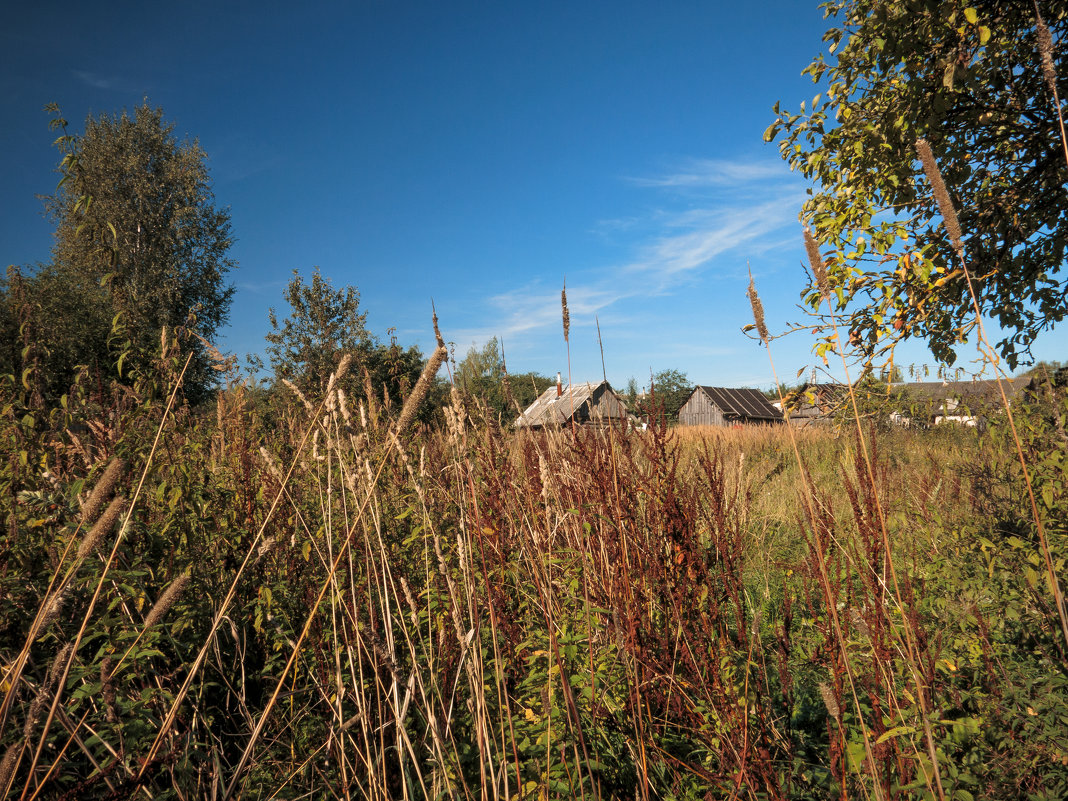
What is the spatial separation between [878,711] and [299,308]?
23.6 m

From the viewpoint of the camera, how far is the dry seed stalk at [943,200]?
3.96ft

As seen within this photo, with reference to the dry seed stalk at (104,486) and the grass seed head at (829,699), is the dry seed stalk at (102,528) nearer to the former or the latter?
the dry seed stalk at (104,486)

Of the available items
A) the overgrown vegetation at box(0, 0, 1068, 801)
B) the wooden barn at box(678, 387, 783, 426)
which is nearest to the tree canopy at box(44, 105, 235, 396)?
the overgrown vegetation at box(0, 0, 1068, 801)

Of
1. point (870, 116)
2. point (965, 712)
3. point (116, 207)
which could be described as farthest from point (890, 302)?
point (116, 207)

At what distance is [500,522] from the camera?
276cm

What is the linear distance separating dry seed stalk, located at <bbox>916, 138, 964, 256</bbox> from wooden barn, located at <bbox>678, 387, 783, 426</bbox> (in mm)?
40979

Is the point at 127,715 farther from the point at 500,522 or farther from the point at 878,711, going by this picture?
the point at 878,711

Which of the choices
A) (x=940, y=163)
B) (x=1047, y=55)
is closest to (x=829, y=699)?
(x=1047, y=55)

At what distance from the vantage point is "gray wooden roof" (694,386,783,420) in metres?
42.8

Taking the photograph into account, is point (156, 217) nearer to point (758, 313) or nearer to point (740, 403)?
point (758, 313)

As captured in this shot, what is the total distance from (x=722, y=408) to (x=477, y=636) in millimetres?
44190

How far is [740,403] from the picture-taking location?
149 feet

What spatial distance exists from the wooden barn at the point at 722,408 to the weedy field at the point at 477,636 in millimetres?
39964

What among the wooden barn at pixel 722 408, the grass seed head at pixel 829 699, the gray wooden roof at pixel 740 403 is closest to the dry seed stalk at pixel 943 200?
the grass seed head at pixel 829 699
